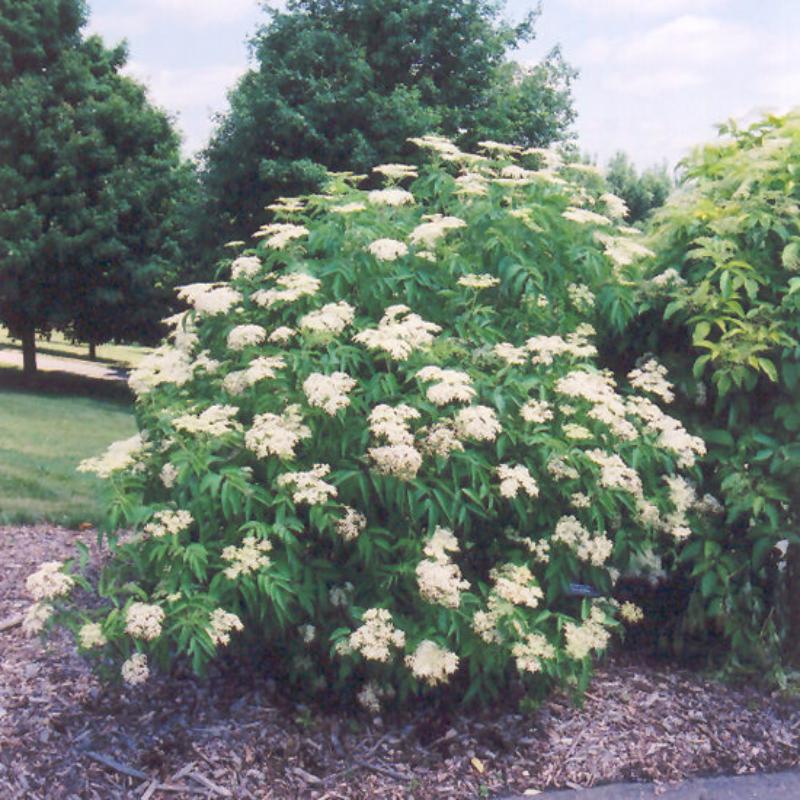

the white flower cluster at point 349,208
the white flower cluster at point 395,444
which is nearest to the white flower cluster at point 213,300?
the white flower cluster at point 349,208

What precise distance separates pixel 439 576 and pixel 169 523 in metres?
0.98

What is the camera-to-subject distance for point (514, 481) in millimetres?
3434

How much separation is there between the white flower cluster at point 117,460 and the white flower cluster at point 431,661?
1.30 m

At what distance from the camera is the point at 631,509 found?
3.91 metres

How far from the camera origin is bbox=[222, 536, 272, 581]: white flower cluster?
10.8 feet

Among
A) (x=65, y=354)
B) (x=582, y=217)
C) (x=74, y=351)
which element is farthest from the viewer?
(x=74, y=351)

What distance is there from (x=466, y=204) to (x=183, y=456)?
1887 millimetres

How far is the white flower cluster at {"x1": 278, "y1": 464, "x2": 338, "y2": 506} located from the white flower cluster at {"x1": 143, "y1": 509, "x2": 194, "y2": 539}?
358mm

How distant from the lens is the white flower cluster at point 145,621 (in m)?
3.22

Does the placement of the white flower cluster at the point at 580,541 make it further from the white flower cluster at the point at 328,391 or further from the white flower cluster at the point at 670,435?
the white flower cluster at the point at 328,391

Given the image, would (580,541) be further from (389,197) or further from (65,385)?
(65,385)

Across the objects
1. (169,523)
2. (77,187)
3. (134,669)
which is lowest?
(134,669)

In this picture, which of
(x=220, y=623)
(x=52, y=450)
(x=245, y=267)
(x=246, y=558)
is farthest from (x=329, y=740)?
(x=52, y=450)

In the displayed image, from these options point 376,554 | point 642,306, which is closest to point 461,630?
point 376,554
